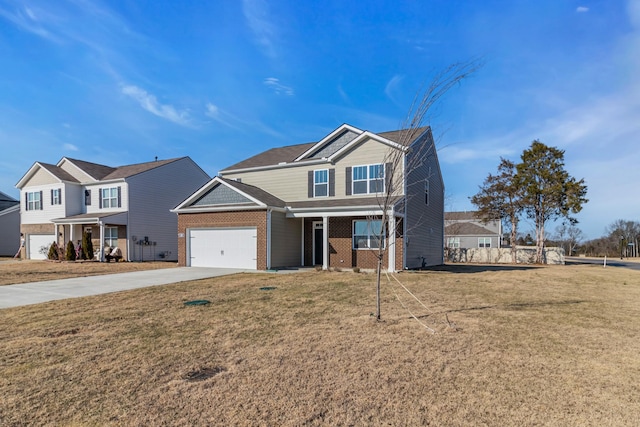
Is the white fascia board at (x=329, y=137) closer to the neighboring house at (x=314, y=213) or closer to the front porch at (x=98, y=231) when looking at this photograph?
the neighboring house at (x=314, y=213)

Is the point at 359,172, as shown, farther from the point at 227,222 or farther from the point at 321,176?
the point at 227,222

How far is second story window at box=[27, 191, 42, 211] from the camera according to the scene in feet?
90.3

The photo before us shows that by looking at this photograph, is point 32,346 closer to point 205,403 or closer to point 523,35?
point 205,403

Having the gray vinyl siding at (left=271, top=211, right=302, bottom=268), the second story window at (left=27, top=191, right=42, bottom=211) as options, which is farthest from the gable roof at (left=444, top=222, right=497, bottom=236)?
the second story window at (left=27, top=191, right=42, bottom=211)

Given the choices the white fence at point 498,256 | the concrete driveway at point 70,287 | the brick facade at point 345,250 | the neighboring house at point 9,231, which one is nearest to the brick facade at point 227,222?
the concrete driveway at point 70,287

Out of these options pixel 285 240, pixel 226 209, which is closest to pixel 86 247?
pixel 226 209

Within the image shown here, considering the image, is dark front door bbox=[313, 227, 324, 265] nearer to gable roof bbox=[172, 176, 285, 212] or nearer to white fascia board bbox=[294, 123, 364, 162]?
gable roof bbox=[172, 176, 285, 212]

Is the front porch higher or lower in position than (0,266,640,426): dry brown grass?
higher

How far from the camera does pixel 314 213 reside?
54.8 ft

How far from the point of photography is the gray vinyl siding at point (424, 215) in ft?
57.0

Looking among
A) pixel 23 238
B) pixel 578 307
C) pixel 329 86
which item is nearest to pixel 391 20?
pixel 329 86

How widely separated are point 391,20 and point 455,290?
29.5 ft

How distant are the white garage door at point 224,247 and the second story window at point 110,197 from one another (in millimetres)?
9458

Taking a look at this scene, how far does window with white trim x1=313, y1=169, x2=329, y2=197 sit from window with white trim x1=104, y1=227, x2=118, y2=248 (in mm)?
15410
